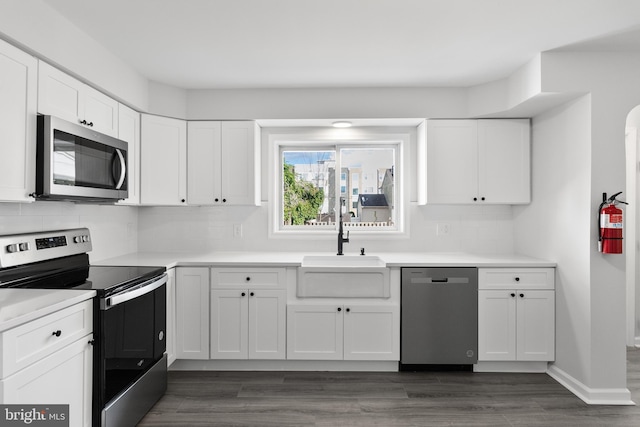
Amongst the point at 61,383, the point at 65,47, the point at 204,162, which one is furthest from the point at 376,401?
the point at 65,47

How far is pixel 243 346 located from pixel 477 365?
5.99 feet

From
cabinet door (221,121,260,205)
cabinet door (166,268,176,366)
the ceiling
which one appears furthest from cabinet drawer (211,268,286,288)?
the ceiling

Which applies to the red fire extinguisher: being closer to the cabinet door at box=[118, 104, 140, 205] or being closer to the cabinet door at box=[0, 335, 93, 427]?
the cabinet door at box=[0, 335, 93, 427]

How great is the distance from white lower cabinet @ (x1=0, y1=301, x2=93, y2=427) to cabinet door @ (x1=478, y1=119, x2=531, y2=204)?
305 centimetres

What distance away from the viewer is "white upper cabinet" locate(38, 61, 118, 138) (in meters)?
2.15

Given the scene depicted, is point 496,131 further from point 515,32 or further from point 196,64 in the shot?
point 196,64

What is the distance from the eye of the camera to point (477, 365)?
3191mm

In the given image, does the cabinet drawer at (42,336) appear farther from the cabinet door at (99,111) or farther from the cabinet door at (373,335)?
the cabinet door at (373,335)

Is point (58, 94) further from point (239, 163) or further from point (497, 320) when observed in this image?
point (497, 320)

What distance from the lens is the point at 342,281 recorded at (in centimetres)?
315

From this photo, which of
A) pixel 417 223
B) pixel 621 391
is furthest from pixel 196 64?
pixel 621 391

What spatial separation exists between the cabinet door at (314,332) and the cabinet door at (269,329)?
5 centimetres

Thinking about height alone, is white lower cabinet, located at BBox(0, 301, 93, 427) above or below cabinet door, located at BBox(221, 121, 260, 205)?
below

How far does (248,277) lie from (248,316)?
30 centimetres
